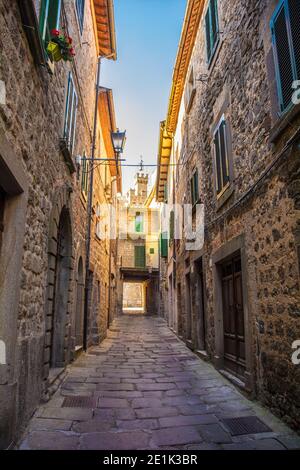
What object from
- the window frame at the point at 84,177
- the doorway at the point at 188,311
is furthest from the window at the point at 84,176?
the doorway at the point at 188,311

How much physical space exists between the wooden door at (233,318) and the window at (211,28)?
4666 millimetres

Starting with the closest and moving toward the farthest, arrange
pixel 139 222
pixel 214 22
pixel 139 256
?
Result: 1. pixel 214 22
2. pixel 139 256
3. pixel 139 222

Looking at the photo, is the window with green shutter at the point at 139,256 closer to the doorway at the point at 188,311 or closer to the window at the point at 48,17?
the doorway at the point at 188,311

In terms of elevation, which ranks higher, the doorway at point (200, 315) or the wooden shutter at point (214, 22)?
the wooden shutter at point (214, 22)

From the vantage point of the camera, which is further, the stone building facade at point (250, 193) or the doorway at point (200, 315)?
the doorway at point (200, 315)

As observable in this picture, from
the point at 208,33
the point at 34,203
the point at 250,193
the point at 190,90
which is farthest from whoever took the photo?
the point at 190,90

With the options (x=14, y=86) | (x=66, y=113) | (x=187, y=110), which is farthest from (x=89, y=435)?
(x=187, y=110)

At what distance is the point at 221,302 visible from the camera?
21.6ft

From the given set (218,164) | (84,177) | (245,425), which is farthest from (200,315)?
(245,425)

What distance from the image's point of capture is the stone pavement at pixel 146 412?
311 centimetres

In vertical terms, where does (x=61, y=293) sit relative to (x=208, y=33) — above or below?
below

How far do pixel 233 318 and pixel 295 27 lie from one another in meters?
4.43

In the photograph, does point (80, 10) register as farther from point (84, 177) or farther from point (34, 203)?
point (34, 203)

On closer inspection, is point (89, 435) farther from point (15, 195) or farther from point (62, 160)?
point (62, 160)
